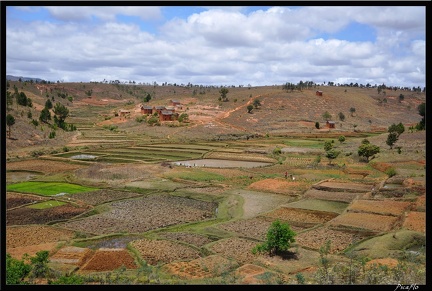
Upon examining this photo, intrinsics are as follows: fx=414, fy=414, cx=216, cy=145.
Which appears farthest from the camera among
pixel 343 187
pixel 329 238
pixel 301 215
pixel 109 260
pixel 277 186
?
pixel 277 186

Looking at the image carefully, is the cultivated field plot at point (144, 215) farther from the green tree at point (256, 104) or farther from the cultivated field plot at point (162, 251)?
the green tree at point (256, 104)

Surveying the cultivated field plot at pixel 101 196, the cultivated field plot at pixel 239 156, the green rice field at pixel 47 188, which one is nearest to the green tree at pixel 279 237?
the cultivated field plot at pixel 101 196

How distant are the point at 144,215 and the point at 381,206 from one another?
32.5ft

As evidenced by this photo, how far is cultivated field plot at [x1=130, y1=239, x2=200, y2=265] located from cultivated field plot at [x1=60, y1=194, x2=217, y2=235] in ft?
5.03

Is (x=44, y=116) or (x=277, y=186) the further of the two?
(x=44, y=116)

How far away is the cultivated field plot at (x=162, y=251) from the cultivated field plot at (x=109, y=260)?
45cm

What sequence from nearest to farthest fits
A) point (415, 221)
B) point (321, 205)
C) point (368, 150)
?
1. point (415, 221)
2. point (321, 205)
3. point (368, 150)

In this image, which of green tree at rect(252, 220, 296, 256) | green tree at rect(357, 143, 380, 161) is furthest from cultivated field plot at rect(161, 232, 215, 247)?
green tree at rect(357, 143, 380, 161)

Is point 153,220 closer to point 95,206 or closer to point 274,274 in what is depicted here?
point 95,206

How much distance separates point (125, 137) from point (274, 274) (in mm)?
35053

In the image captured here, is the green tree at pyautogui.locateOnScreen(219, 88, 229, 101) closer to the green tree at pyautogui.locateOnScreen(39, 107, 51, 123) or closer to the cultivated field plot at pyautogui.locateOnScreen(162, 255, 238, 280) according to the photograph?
the green tree at pyautogui.locateOnScreen(39, 107, 51, 123)

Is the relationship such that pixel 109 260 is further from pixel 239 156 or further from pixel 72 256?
pixel 239 156

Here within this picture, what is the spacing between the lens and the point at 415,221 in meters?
14.5

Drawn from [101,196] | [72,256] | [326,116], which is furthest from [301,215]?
[326,116]
